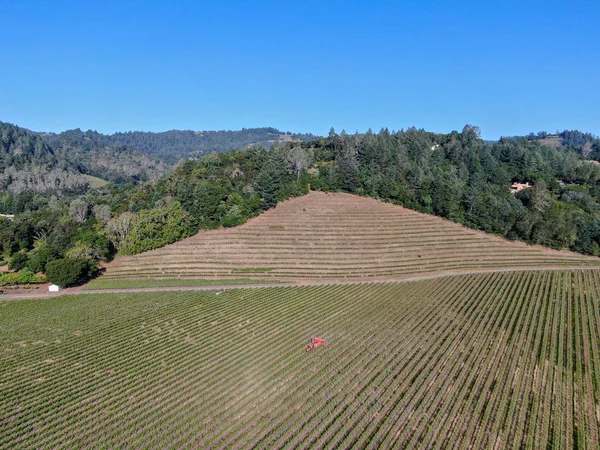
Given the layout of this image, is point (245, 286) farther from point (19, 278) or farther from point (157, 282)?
point (19, 278)

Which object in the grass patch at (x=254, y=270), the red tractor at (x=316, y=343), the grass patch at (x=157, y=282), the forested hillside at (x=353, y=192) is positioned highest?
the forested hillside at (x=353, y=192)

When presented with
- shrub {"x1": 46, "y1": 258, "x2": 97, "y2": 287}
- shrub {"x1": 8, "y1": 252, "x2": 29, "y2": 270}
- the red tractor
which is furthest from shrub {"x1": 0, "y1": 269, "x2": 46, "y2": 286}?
the red tractor

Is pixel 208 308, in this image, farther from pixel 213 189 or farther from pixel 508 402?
pixel 213 189

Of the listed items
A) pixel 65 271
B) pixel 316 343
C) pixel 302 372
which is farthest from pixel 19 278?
pixel 302 372

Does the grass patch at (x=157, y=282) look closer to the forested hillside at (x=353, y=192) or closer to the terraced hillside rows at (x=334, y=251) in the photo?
the terraced hillside rows at (x=334, y=251)

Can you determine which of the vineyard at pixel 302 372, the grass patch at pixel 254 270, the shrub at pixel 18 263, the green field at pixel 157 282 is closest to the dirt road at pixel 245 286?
the green field at pixel 157 282

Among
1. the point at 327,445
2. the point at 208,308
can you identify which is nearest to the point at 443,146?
the point at 208,308
